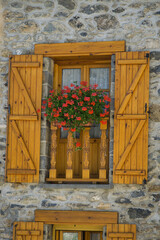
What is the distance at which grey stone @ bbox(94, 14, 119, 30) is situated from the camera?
7387 mm

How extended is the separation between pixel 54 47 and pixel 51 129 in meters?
1.21

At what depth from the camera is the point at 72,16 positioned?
296 inches

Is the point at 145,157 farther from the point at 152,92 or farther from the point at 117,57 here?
the point at 117,57

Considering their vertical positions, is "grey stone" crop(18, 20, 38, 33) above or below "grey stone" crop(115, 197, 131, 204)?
above

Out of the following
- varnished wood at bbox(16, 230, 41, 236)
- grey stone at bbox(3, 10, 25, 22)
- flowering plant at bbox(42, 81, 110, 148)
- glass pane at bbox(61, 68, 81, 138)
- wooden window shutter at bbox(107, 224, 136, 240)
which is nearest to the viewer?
wooden window shutter at bbox(107, 224, 136, 240)

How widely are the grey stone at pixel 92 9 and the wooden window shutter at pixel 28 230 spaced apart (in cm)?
314

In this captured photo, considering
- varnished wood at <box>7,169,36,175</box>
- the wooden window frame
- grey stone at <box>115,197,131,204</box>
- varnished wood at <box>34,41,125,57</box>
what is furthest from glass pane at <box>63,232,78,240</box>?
varnished wood at <box>34,41,125,57</box>

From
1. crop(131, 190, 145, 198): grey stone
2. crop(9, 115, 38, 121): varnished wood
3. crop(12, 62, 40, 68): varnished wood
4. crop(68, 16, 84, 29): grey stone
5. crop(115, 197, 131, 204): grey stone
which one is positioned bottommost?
crop(115, 197, 131, 204): grey stone

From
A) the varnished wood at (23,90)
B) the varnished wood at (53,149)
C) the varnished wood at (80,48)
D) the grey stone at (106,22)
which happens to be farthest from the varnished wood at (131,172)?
the grey stone at (106,22)

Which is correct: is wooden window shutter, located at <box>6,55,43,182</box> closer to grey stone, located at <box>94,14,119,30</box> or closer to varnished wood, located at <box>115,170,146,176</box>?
grey stone, located at <box>94,14,119,30</box>

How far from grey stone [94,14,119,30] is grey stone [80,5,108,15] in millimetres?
102

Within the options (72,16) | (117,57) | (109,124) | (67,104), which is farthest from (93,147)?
(72,16)

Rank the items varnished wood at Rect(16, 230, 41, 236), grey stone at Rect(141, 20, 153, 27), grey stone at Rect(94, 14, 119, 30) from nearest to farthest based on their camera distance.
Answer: varnished wood at Rect(16, 230, 41, 236)
grey stone at Rect(141, 20, 153, 27)
grey stone at Rect(94, 14, 119, 30)

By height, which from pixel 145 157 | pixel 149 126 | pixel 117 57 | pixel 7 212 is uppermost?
pixel 117 57
